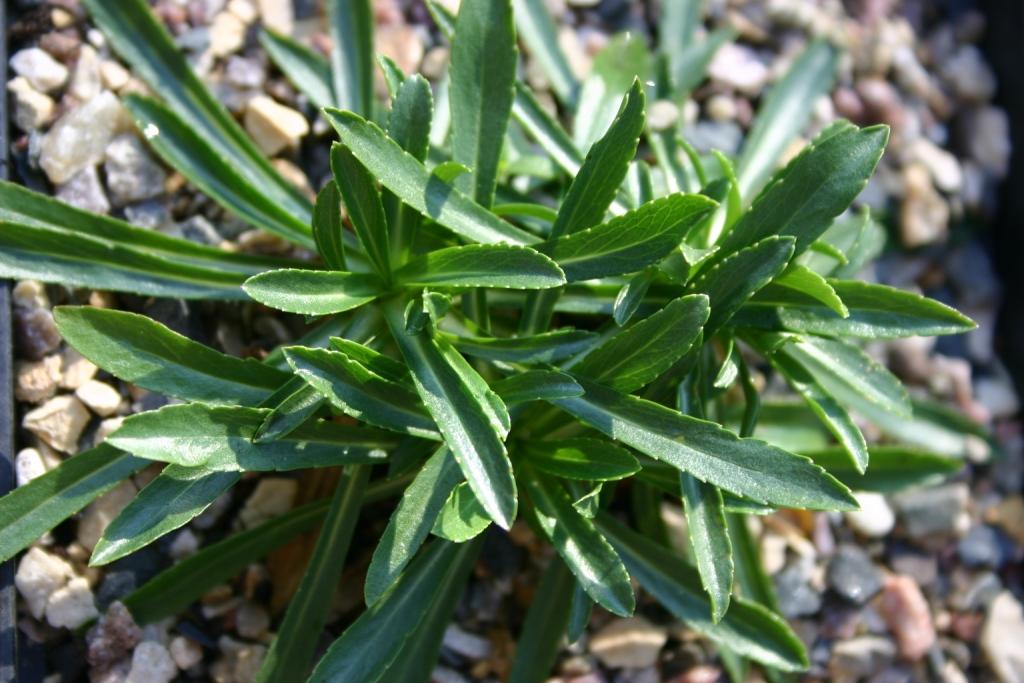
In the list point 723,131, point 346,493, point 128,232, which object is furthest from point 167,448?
point 723,131

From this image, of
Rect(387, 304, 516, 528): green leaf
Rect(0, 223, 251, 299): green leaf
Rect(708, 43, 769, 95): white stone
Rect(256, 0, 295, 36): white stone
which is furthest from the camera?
Rect(708, 43, 769, 95): white stone

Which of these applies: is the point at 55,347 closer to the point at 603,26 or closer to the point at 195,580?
the point at 195,580

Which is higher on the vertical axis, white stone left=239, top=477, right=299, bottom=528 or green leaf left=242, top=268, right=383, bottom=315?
green leaf left=242, top=268, right=383, bottom=315

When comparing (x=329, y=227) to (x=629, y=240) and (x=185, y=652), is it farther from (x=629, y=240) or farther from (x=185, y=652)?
(x=185, y=652)

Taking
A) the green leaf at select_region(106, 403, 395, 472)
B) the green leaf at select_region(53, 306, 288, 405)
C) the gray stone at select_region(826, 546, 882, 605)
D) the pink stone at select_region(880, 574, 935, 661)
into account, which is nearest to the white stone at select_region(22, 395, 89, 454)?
the green leaf at select_region(53, 306, 288, 405)

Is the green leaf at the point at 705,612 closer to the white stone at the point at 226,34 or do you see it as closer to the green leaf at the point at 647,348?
the green leaf at the point at 647,348

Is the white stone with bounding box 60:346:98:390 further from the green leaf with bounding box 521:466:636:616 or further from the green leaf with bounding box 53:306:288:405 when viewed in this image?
the green leaf with bounding box 521:466:636:616

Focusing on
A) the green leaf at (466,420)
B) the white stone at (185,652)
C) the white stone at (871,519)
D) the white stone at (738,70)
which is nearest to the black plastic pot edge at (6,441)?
the white stone at (185,652)
